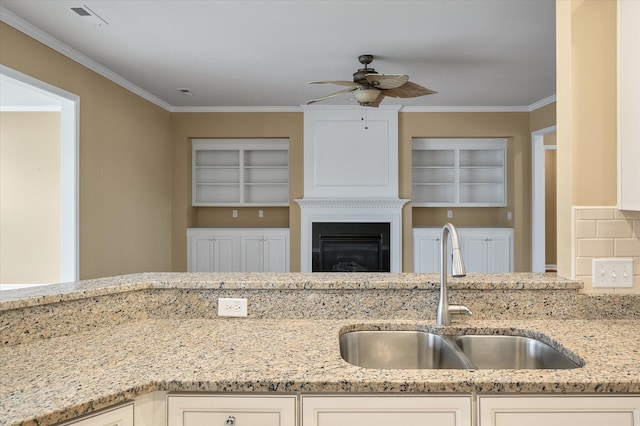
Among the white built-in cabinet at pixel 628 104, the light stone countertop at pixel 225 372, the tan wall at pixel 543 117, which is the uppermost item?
the tan wall at pixel 543 117

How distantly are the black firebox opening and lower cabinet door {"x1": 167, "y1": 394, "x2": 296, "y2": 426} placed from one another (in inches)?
187

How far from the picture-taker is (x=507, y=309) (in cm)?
167

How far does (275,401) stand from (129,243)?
14.1ft

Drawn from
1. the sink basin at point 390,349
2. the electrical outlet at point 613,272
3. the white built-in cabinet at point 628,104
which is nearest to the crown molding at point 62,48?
the sink basin at point 390,349

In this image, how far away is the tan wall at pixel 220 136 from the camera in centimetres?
598

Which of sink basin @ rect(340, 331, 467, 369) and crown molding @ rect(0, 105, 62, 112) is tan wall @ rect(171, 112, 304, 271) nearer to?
crown molding @ rect(0, 105, 62, 112)

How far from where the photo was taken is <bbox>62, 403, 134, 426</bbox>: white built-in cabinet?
996mm

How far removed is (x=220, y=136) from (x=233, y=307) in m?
4.74

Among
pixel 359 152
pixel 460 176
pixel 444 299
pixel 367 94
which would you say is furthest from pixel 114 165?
pixel 460 176

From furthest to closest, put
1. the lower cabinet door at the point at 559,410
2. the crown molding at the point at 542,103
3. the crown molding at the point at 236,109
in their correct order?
the crown molding at the point at 236,109 → the crown molding at the point at 542,103 → the lower cabinet door at the point at 559,410

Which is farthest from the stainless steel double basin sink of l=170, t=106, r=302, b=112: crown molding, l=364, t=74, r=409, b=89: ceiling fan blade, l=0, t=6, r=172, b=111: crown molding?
l=170, t=106, r=302, b=112: crown molding

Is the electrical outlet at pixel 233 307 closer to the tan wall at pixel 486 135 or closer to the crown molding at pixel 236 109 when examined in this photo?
the tan wall at pixel 486 135

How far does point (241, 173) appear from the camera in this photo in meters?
6.26

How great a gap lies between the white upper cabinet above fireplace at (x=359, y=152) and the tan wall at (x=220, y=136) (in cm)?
37
